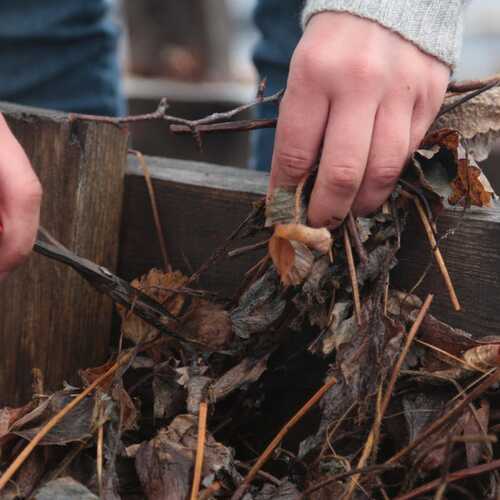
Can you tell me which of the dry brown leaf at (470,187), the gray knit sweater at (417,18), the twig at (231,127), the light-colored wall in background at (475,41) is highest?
the light-colored wall in background at (475,41)

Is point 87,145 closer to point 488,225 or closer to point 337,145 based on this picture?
point 337,145

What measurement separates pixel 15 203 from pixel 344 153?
39 cm

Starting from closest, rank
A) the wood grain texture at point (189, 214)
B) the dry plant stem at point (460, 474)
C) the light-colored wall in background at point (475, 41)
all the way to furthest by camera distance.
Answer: the dry plant stem at point (460, 474), the wood grain texture at point (189, 214), the light-colored wall in background at point (475, 41)

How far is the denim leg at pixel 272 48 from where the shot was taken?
204 cm

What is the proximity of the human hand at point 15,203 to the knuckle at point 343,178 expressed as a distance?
35 cm

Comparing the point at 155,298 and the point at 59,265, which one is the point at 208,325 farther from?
the point at 59,265

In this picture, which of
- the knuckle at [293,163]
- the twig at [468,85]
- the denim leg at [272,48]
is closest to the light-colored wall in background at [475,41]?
the denim leg at [272,48]

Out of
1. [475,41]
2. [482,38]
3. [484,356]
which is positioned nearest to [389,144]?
[484,356]

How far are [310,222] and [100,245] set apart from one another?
488 millimetres

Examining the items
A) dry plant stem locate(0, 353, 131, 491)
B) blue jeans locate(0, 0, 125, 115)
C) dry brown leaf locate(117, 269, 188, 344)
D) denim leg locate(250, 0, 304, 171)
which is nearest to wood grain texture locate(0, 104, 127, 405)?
dry brown leaf locate(117, 269, 188, 344)

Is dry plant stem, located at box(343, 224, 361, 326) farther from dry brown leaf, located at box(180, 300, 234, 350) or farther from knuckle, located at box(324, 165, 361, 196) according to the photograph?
dry brown leaf, located at box(180, 300, 234, 350)

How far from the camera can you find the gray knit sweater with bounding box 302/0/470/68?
3.02 feet

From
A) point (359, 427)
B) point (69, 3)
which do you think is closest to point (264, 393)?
point (359, 427)

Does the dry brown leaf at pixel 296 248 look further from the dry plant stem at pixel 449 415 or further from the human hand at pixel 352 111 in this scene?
the dry plant stem at pixel 449 415
